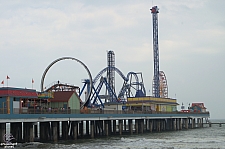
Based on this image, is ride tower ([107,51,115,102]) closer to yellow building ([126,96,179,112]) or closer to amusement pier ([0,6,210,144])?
amusement pier ([0,6,210,144])

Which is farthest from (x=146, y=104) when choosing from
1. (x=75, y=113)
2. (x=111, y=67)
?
(x=75, y=113)

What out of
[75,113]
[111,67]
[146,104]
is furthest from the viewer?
[111,67]

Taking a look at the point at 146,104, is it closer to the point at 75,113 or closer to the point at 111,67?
the point at 111,67

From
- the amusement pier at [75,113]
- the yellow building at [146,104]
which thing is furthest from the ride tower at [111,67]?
the yellow building at [146,104]

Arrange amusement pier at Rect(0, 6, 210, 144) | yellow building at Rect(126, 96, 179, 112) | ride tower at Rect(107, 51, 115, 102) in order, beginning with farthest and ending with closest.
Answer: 1. ride tower at Rect(107, 51, 115, 102)
2. yellow building at Rect(126, 96, 179, 112)
3. amusement pier at Rect(0, 6, 210, 144)

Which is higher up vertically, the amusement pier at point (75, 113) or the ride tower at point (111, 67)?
the ride tower at point (111, 67)

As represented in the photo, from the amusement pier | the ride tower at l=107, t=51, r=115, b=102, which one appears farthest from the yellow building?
the ride tower at l=107, t=51, r=115, b=102

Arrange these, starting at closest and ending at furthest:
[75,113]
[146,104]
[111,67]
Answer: [75,113] < [146,104] < [111,67]

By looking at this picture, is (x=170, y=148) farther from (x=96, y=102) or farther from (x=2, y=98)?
(x=96, y=102)

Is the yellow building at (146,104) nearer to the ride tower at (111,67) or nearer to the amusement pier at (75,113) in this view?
the amusement pier at (75,113)

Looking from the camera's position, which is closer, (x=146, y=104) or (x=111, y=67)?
(x=146, y=104)

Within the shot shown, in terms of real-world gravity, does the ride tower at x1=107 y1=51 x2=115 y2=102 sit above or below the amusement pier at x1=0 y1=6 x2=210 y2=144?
above

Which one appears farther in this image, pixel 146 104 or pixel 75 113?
pixel 146 104

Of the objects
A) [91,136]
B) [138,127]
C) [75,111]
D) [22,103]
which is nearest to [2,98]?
[22,103]
